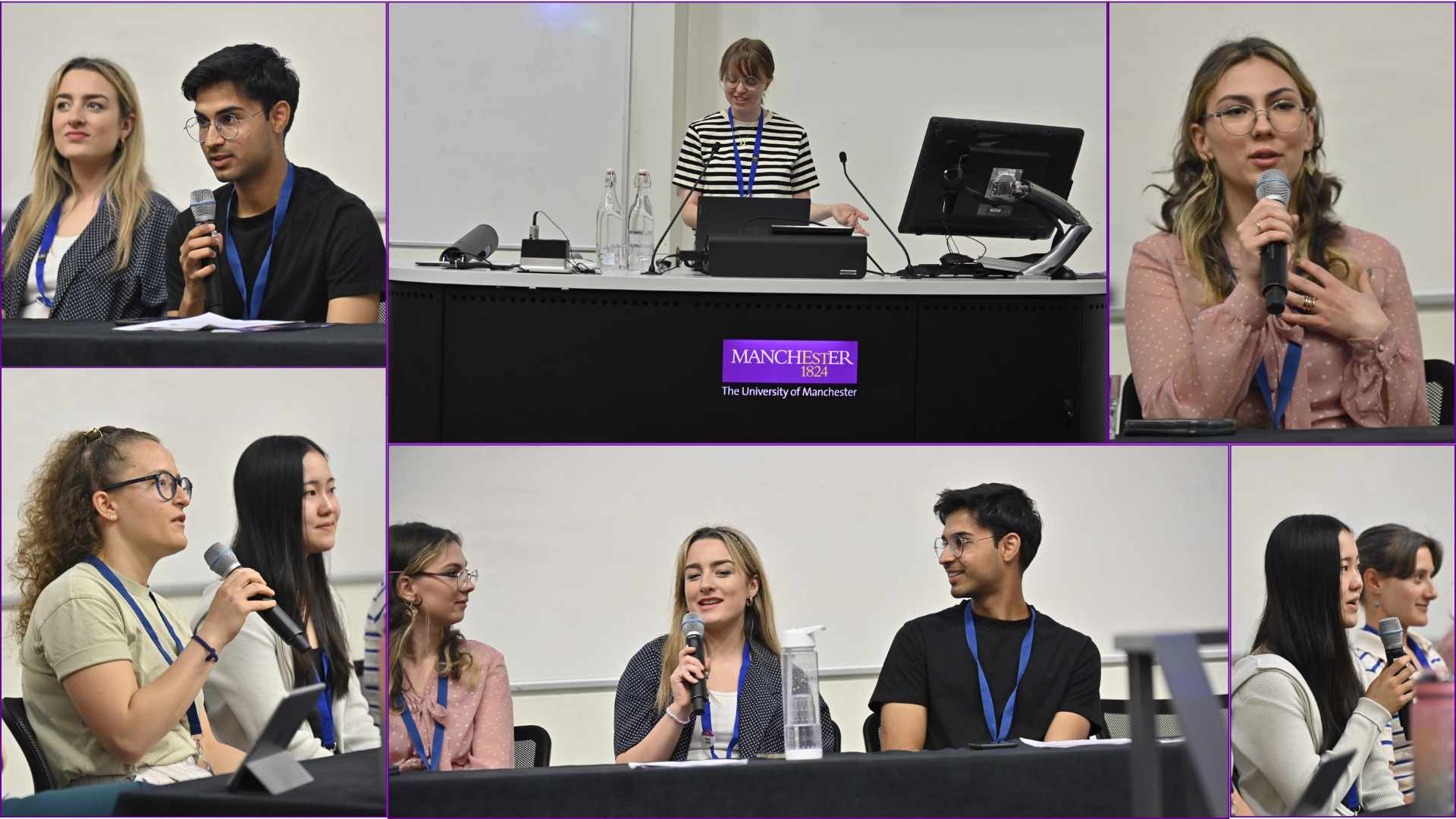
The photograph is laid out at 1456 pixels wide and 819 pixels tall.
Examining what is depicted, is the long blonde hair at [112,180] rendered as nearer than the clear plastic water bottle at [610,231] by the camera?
Yes

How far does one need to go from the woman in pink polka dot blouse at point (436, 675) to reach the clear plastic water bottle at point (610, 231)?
3.48 feet

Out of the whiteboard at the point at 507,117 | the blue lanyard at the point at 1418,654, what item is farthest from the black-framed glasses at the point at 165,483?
the whiteboard at the point at 507,117

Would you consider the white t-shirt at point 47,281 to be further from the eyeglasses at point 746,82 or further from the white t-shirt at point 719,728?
the eyeglasses at point 746,82

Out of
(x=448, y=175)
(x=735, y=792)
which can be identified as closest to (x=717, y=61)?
(x=448, y=175)

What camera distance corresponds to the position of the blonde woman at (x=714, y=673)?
2.65m

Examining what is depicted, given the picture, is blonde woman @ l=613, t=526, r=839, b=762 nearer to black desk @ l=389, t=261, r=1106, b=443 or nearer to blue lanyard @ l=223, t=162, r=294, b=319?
black desk @ l=389, t=261, r=1106, b=443

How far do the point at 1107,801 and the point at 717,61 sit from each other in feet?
13.5

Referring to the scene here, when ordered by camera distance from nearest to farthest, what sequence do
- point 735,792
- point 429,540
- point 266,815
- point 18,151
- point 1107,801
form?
point 266,815, point 735,792, point 1107,801, point 429,540, point 18,151

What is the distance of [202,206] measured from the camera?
9.16 ft

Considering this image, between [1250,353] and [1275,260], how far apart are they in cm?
26

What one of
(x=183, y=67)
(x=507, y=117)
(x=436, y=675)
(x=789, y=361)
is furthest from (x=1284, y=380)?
(x=183, y=67)

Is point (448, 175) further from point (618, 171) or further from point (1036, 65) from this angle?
point (1036, 65)

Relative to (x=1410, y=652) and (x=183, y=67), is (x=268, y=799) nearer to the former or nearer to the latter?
(x=1410, y=652)

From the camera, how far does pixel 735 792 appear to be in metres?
2.30
